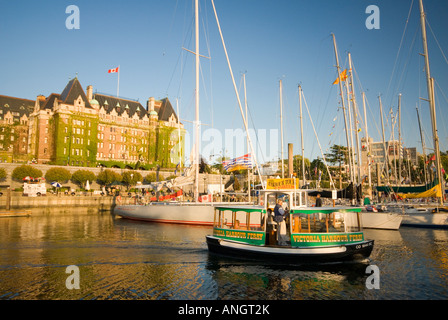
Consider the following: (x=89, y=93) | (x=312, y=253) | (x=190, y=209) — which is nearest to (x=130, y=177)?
(x=89, y=93)

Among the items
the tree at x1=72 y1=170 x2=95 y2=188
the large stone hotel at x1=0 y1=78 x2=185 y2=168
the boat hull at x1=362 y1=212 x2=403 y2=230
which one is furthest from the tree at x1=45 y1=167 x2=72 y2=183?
the boat hull at x1=362 y1=212 x2=403 y2=230

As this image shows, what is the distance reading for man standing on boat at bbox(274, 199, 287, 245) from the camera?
17.1m

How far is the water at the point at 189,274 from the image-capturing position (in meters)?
13.0

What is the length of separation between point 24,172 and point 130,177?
23255mm

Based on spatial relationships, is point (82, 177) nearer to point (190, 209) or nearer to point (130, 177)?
point (130, 177)

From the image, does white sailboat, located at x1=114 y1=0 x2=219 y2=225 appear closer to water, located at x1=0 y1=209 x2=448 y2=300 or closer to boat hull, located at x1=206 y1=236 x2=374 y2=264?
water, located at x1=0 y1=209 x2=448 y2=300

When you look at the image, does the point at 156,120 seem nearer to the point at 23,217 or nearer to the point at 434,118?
the point at 23,217

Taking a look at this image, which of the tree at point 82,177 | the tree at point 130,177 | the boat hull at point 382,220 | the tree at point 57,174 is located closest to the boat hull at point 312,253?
the boat hull at point 382,220

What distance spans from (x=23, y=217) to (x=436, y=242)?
48.2 metres

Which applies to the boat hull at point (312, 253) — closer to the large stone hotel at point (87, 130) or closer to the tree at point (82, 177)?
the tree at point (82, 177)

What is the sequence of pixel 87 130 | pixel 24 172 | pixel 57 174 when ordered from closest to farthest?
pixel 24 172, pixel 57 174, pixel 87 130

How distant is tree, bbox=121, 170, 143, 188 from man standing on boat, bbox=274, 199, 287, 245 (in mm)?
68629

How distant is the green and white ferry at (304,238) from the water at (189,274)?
0.65m

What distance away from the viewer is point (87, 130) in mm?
93125
